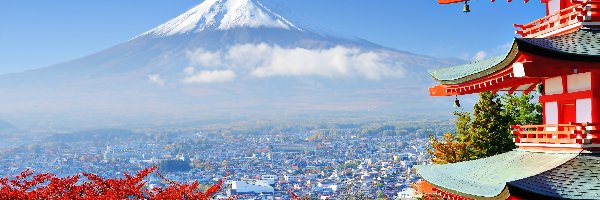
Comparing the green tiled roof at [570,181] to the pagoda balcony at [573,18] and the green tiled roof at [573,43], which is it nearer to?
the green tiled roof at [573,43]

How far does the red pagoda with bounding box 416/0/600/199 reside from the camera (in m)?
8.59

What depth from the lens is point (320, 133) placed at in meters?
174

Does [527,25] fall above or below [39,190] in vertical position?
above

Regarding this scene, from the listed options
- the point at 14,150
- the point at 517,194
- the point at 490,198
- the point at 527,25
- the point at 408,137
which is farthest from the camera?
the point at 408,137

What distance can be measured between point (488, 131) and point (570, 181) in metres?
15.6

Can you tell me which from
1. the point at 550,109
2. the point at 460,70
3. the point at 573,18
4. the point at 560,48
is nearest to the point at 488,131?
the point at 460,70

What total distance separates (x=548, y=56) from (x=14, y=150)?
434ft

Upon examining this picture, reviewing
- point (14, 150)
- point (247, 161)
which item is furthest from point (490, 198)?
point (14, 150)

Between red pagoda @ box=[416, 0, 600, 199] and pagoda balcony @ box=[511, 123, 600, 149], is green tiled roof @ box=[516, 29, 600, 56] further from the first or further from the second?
pagoda balcony @ box=[511, 123, 600, 149]

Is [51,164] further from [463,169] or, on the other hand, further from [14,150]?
[463,169]

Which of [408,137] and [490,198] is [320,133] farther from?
[490,198]

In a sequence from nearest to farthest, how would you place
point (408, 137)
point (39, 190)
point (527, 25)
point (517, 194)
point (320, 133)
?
point (517, 194) → point (527, 25) → point (39, 190) → point (408, 137) → point (320, 133)

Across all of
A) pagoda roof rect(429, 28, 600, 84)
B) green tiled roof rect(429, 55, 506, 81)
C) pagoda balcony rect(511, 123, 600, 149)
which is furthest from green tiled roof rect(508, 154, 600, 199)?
green tiled roof rect(429, 55, 506, 81)

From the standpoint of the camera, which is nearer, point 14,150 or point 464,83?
point 464,83
